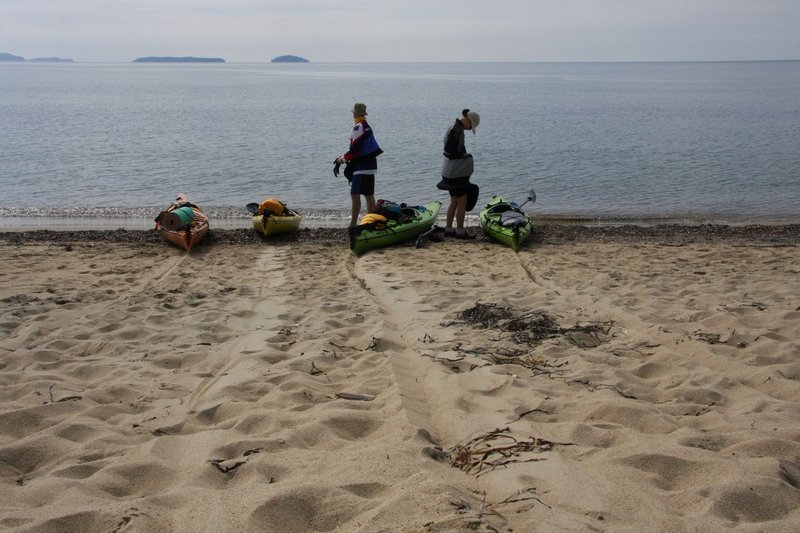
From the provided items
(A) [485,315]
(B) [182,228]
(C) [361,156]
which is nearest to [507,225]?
(C) [361,156]

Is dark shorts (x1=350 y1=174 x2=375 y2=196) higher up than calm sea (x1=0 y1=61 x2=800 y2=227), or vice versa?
dark shorts (x1=350 y1=174 x2=375 y2=196)

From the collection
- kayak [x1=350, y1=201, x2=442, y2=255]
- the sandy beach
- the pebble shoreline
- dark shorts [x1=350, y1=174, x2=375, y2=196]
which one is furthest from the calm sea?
the sandy beach

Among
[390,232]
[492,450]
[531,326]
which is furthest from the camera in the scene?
[390,232]

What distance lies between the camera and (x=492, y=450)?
3643mm

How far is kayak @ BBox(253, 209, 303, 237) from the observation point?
1133 centimetres

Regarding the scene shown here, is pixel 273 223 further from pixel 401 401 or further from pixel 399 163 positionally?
pixel 399 163

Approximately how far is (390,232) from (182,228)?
337 centimetres

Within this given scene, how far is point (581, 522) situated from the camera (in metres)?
2.90

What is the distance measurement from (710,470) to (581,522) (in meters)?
0.93

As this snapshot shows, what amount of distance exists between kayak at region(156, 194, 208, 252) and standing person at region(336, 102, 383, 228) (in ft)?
8.21

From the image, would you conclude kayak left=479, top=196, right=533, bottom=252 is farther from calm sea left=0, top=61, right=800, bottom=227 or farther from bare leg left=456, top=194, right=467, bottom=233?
calm sea left=0, top=61, right=800, bottom=227

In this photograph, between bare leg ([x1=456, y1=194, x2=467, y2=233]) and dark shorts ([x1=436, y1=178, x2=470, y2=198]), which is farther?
bare leg ([x1=456, y1=194, x2=467, y2=233])

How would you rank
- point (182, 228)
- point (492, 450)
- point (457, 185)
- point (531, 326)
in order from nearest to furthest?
point (492, 450) < point (531, 326) < point (182, 228) < point (457, 185)

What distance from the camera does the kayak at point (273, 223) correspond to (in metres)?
11.3
